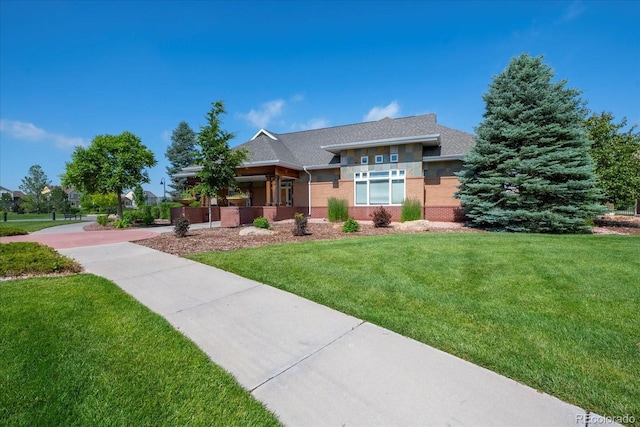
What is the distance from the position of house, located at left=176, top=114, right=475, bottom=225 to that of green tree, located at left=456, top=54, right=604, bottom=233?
8.43ft

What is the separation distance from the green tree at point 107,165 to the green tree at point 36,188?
42577 mm

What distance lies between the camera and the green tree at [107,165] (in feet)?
52.7

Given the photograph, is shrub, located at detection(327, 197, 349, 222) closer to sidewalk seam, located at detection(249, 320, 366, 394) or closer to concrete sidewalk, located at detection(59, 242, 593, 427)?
concrete sidewalk, located at detection(59, 242, 593, 427)

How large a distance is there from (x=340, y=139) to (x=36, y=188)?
60731mm

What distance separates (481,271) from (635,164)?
15469 mm

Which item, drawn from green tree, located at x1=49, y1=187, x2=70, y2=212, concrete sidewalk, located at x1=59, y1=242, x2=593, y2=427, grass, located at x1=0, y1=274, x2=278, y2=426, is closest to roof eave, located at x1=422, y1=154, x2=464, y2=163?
concrete sidewalk, located at x1=59, y1=242, x2=593, y2=427

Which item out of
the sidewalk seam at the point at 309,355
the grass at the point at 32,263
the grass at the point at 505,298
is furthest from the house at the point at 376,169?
the sidewalk seam at the point at 309,355

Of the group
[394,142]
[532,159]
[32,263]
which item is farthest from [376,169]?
[32,263]

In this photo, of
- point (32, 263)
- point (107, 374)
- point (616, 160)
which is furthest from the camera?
point (616, 160)

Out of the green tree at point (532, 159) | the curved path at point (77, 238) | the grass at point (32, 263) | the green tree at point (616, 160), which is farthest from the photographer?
the green tree at point (616, 160)

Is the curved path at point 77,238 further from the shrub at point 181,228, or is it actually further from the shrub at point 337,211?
the shrub at point 337,211

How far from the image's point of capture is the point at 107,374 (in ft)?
7.96

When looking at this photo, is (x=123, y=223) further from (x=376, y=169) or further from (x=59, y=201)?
(x=59, y=201)

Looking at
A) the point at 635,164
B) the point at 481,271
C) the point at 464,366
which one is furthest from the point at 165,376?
the point at 635,164
